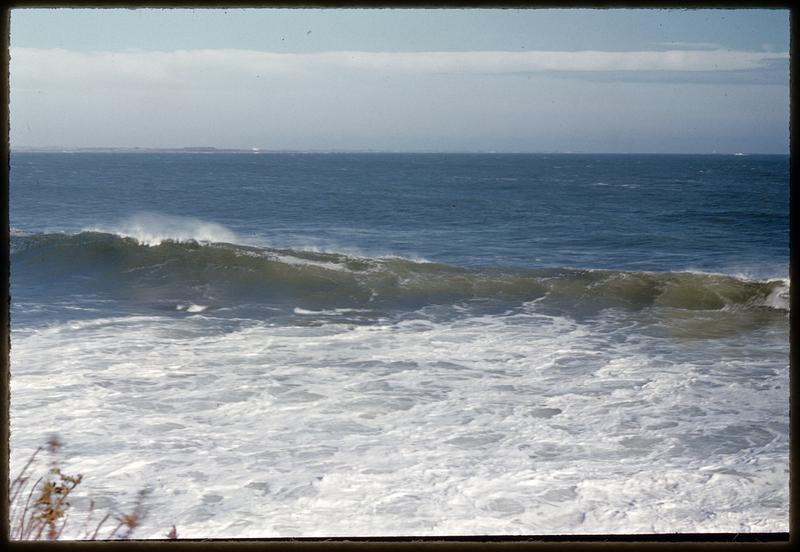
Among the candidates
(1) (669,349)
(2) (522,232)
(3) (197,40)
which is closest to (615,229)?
(2) (522,232)

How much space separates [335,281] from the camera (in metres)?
10.1

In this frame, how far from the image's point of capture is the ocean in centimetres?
332

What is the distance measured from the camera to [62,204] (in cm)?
2530

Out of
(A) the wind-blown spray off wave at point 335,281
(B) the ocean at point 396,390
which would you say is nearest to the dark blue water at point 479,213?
(B) the ocean at point 396,390

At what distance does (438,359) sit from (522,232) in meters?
13.5

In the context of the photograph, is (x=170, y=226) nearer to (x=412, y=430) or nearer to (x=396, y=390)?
(x=396, y=390)

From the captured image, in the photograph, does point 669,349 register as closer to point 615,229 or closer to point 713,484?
point 713,484

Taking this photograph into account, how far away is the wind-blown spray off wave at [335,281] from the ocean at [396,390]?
0.19 feet

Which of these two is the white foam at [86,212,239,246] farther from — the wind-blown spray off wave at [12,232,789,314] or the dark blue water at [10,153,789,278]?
the wind-blown spray off wave at [12,232,789,314]

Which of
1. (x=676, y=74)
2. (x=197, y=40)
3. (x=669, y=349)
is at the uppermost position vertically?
(x=197, y=40)

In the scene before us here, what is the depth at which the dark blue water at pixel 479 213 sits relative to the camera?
15.6m

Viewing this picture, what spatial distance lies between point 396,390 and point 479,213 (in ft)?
65.1

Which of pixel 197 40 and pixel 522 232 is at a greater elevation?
pixel 197 40

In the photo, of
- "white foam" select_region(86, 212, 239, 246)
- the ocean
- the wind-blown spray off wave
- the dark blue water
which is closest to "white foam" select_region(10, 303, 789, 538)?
the ocean
